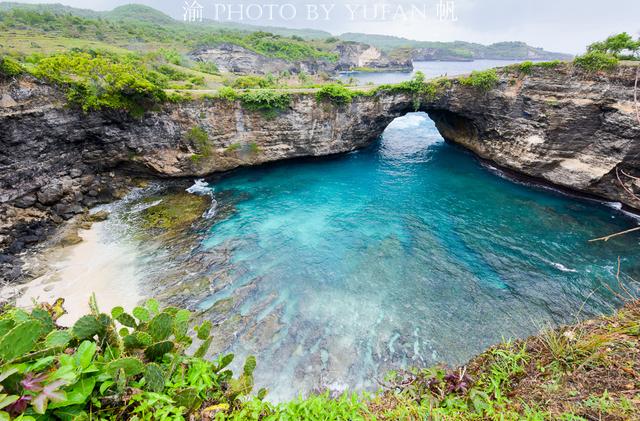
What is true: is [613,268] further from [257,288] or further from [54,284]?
[54,284]

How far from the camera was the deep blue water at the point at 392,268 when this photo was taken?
41.0ft

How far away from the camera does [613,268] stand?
1664 cm

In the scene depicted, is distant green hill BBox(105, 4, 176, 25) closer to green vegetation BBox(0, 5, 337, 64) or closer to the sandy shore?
green vegetation BBox(0, 5, 337, 64)

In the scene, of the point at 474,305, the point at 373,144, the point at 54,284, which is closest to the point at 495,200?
the point at 474,305

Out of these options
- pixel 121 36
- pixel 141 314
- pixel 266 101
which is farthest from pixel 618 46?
pixel 121 36

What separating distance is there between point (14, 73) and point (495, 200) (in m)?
35.6

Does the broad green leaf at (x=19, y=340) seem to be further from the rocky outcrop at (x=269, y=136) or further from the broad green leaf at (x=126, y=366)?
the rocky outcrop at (x=269, y=136)

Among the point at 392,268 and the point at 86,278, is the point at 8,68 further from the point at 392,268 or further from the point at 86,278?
the point at 392,268

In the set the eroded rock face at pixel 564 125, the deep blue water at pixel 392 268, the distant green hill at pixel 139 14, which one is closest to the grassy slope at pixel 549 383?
the deep blue water at pixel 392 268

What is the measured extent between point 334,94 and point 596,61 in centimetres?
2037

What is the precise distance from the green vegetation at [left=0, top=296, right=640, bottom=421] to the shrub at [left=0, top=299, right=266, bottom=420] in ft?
0.04

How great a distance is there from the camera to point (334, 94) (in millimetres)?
27281

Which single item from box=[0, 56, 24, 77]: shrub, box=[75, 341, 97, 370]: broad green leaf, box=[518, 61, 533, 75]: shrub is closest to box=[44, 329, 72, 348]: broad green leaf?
box=[75, 341, 97, 370]: broad green leaf

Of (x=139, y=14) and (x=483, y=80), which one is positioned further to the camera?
(x=139, y=14)
